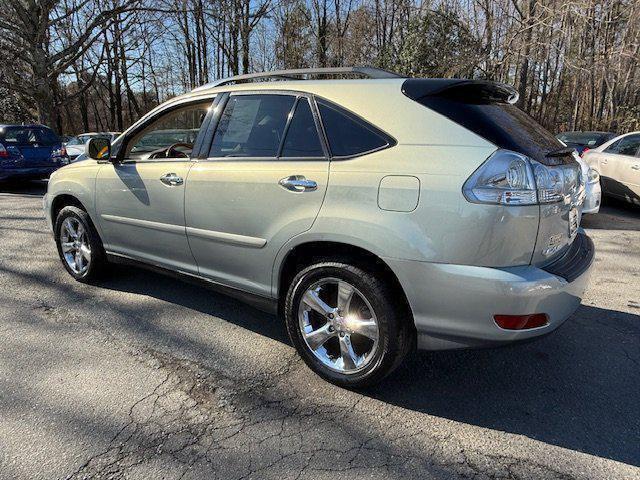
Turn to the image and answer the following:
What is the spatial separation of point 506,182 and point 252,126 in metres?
1.69

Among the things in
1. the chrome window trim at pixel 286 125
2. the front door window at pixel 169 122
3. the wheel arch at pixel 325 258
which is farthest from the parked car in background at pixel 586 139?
the wheel arch at pixel 325 258

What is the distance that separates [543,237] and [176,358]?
7.59 feet

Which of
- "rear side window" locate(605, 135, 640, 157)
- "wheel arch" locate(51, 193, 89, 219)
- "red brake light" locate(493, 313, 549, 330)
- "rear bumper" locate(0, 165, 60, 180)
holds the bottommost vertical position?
"red brake light" locate(493, 313, 549, 330)

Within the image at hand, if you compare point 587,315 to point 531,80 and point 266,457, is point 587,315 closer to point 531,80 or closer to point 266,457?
point 266,457

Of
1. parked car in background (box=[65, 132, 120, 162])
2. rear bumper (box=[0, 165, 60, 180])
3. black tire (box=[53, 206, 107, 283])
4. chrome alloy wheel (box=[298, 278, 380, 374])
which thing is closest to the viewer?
chrome alloy wheel (box=[298, 278, 380, 374])

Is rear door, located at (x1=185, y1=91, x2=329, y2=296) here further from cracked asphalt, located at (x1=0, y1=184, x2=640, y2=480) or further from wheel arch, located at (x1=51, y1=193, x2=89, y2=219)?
wheel arch, located at (x1=51, y1=193, x2=89, y2=219)

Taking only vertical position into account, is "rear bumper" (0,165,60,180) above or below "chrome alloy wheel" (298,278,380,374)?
above

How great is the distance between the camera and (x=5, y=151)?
34.3 feet

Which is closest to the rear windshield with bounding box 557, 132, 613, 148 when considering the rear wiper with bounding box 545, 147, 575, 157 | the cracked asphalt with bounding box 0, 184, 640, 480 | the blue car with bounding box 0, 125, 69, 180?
the cracked asphalt with bounding box 0, 184, 640, 480

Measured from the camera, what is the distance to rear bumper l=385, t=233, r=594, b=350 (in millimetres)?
2234

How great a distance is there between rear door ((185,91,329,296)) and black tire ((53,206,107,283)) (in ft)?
4.47

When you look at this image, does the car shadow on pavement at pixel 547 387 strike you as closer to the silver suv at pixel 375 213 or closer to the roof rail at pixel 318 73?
the silver suv at pixel 375 213

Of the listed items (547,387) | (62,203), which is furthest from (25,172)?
(547,387)

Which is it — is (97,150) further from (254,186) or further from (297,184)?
(297,184)
